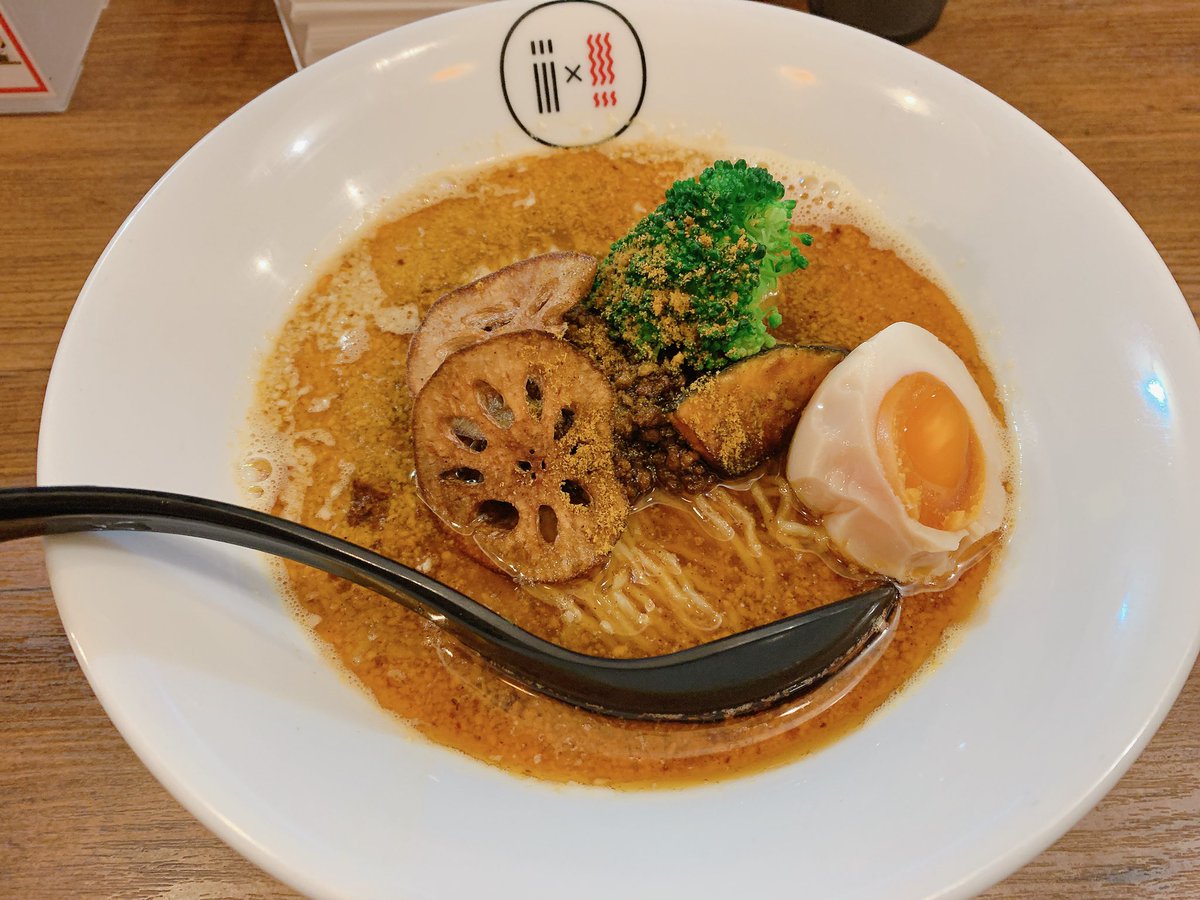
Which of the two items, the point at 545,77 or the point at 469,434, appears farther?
the point at 545,77

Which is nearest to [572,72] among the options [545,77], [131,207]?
[545,77]

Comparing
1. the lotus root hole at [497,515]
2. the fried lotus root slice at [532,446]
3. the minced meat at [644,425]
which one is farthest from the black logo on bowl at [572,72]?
the lotus root hole at [497,515]

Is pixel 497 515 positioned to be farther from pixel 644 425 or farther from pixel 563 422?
pixel 644 425

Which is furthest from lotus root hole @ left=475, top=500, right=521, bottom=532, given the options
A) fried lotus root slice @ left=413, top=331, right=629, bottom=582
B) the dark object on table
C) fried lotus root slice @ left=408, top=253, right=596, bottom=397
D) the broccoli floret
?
the dark object on table

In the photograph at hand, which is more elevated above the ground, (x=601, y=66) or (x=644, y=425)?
(x=601, y=66)

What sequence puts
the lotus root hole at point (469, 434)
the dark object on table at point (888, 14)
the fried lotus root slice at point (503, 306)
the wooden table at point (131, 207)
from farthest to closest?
1. the dark object on table at point (888, 14)
2. the fried lotus root slice at point (503, 306)
3. the lotus root hole at point (469, 434)
4. the wooden table at point (131, 207)

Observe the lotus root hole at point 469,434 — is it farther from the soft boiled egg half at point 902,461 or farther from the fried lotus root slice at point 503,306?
the soft boiled egg half at point 902,461
